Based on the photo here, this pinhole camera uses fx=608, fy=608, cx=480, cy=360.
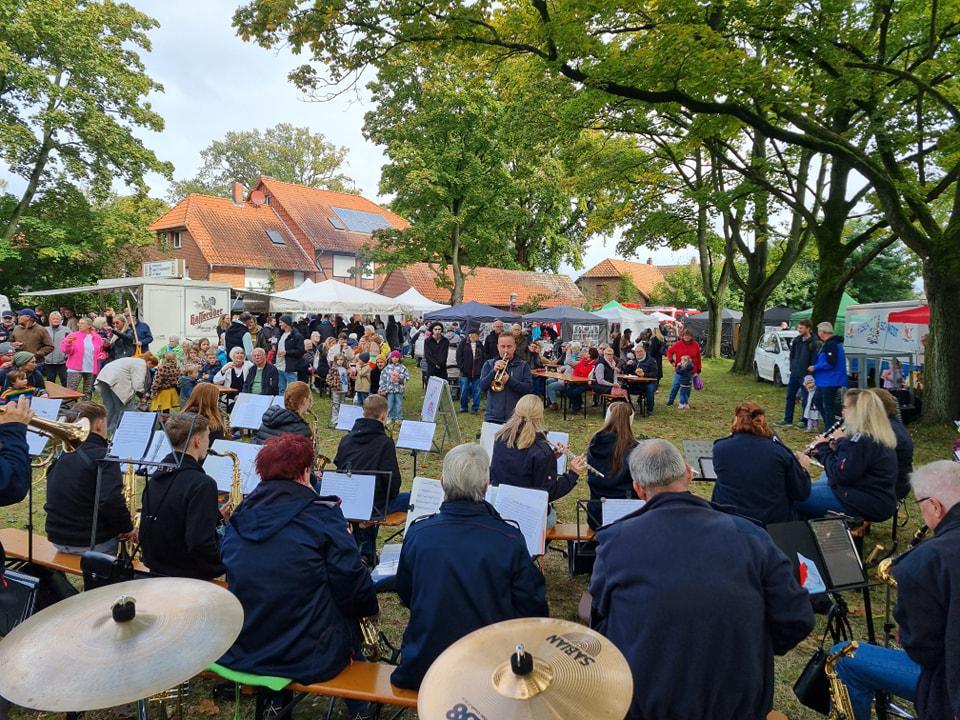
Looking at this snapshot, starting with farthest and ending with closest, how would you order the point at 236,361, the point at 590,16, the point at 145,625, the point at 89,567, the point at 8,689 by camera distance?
the point at 236,361
the point at 590,16
the point at 89,567
the point at 145,625
the point at 8,689

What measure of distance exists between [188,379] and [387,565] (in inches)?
347

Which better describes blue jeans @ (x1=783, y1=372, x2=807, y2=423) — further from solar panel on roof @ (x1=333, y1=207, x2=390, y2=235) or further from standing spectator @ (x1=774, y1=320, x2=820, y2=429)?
solar panel on roof @ (x1=333, y1=207, x2=390, y2=235)

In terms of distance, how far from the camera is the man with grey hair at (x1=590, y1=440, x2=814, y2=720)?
2.30 metres

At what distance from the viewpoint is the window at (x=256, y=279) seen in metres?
36.2

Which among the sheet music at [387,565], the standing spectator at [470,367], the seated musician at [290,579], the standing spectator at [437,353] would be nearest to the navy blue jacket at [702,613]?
the seated musician at [290,579]

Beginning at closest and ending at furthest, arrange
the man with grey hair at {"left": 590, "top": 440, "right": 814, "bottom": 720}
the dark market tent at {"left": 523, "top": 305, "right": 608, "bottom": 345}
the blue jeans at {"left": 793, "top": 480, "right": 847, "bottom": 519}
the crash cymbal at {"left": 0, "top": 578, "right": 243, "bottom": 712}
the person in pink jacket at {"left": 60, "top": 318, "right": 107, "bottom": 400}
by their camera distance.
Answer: the crash cymbal at {"left": 0, "top": 578, "right": 243, "bottom": 712}
the man with grey hair at {"left": 590, "top": 440, "right": 814, "bottom": 720}
the blue jeans at {"left": 793, "top": 480, "right": 847, "bottom": 519}
the person in pink jacket at {"left": 60, "top": 318, "right": 107, "bottom": 400}
the dark market tent at {"left": 523, "top": 305, "right": 608, "bottom": 345}

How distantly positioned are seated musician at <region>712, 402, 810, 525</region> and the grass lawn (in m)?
0.10

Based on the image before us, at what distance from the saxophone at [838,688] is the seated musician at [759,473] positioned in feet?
4.79

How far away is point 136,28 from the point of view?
25641mm

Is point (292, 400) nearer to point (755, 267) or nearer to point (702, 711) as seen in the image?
point (702, 711)

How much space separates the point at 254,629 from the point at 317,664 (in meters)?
0.35

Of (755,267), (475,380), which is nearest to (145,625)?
(475,380)

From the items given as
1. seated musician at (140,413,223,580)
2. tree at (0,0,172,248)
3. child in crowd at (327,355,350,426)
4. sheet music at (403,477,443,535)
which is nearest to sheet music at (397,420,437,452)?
sheet music at (403,477,443,535)

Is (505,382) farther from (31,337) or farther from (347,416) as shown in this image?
(31,337)
